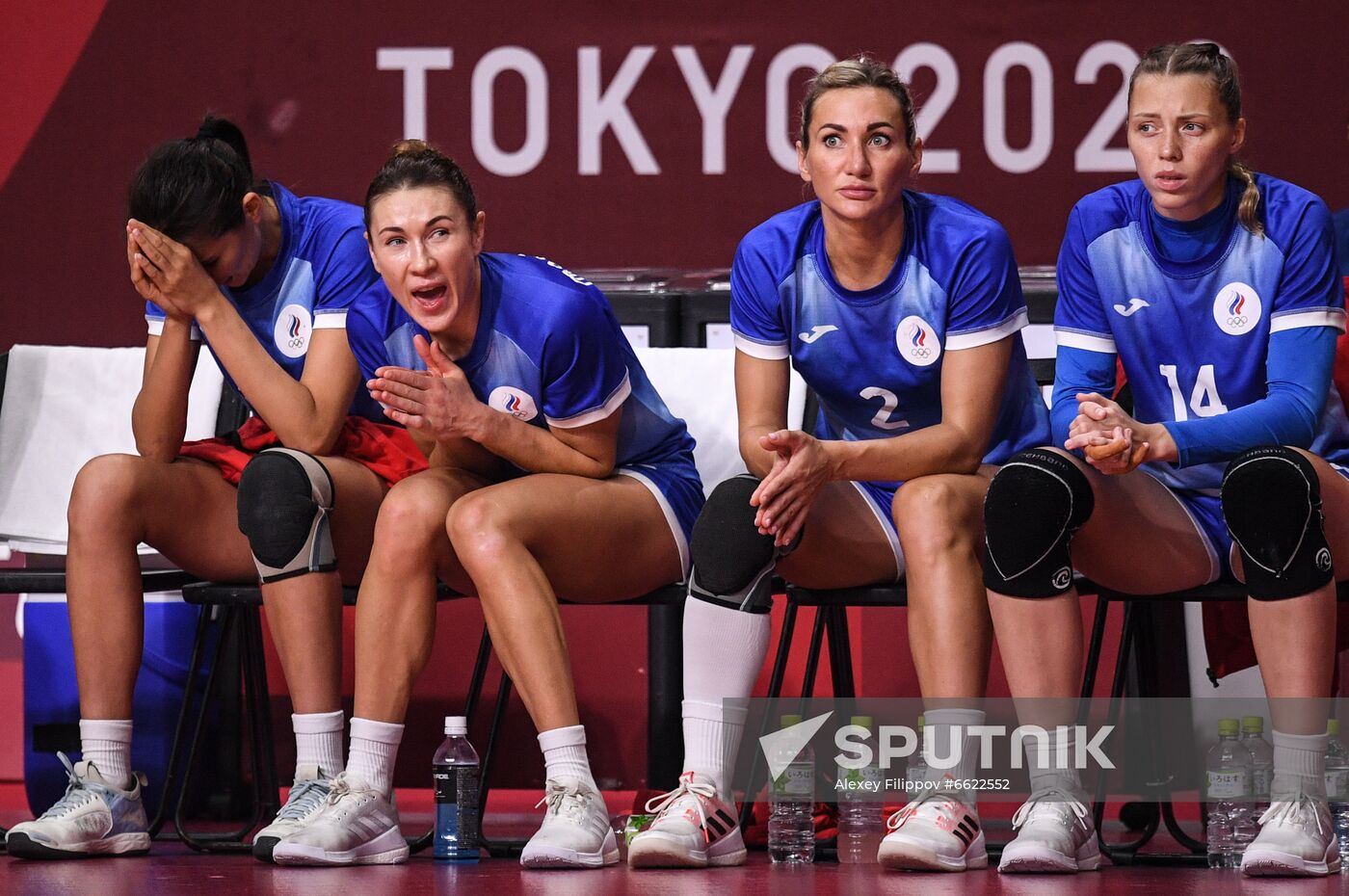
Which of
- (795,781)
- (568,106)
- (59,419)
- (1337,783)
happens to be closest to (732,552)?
(795,781)

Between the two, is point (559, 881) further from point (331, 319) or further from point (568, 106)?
point (568, 106)

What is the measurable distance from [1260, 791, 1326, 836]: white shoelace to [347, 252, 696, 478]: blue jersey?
1.14m

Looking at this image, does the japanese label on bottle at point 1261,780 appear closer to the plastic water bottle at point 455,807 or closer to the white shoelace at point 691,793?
the white shoelace at point 691,793

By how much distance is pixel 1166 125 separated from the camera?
2.64 m

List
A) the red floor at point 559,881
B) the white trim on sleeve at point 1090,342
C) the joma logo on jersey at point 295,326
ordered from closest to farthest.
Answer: the red floor at point 559,881 → the white trim on sleeve at point 1090,342 → the joma logo on jersey at point 295,326

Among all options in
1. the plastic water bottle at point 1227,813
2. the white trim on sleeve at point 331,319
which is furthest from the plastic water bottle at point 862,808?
the white trim on sleeve at point 331,319

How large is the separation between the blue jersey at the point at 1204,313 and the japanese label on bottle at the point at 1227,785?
0.44 metres

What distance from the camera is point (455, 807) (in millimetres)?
2762

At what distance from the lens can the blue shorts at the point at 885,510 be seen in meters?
2.69

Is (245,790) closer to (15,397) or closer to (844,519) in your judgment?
(15,397)

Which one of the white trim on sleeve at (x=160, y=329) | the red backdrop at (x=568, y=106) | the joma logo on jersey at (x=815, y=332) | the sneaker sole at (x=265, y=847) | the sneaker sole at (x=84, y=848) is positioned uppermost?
the red backdrop at (x=568, y=106)

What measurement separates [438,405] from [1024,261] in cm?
229

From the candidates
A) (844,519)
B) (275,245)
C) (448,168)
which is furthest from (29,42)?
(844,519)

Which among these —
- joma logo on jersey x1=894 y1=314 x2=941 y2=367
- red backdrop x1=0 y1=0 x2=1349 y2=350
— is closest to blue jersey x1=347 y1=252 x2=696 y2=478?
joma logo on jersey x1=894 y1=314 x2=941 y2=367
